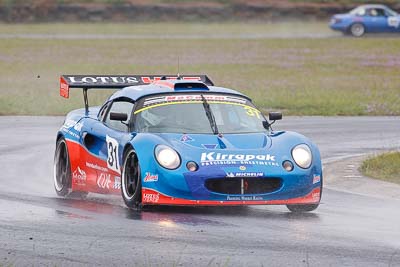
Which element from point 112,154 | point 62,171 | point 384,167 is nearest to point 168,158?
point 112,154

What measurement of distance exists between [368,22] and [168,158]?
42.8m

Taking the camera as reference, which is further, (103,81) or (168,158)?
(103,81)

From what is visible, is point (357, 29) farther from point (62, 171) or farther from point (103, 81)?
point (62, 171)

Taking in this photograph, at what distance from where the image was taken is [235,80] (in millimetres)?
31828

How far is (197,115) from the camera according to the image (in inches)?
466

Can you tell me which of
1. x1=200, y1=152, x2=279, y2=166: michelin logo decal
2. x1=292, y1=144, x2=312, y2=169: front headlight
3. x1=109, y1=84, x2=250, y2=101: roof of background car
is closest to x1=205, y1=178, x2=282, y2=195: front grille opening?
x1=200, y1=152, x2=279, y2=166: michelin logo decal

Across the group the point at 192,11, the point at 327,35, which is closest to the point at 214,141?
the point at 327,35

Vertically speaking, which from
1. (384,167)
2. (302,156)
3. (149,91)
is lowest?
(384,167)

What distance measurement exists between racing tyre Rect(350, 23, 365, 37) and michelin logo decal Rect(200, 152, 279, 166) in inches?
1668

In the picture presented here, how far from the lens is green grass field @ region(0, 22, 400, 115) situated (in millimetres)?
25625

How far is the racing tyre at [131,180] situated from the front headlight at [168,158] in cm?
27

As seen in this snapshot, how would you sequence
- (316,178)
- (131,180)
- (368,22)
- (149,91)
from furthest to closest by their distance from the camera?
(368,22)
(149,91)
(131,180)
(316,178)

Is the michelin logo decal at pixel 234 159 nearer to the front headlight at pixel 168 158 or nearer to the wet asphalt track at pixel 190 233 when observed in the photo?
the front headlight at pixel 168 158

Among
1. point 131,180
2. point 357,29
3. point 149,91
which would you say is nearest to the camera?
point 131,180
